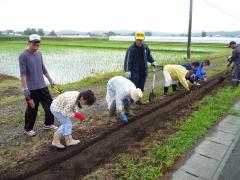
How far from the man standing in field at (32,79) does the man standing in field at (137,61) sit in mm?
2154

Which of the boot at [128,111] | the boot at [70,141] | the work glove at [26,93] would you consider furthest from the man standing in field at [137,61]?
the work glove at [26,93]

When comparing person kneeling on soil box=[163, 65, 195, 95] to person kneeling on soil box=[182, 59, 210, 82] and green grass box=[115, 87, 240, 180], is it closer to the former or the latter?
person kneeling on soil box=[182, 59, 210, 82]

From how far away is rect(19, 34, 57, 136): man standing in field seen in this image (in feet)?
17.6

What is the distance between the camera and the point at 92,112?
7.72m

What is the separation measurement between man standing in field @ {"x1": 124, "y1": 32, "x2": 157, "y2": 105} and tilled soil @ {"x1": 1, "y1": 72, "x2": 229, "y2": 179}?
0.90 meters

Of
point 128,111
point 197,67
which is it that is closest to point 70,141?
point 128,111

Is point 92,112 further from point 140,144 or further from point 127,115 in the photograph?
point 140,144

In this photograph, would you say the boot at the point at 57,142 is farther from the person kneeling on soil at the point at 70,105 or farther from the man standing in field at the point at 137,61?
the man standing in field at the point at 137,61

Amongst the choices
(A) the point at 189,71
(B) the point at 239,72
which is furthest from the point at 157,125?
(B) the point at 239,72

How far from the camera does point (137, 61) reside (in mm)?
7395

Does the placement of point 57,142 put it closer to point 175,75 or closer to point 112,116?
point 112,116

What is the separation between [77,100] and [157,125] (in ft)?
8.03

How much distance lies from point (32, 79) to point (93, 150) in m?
1.84

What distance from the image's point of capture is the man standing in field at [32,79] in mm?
5367
